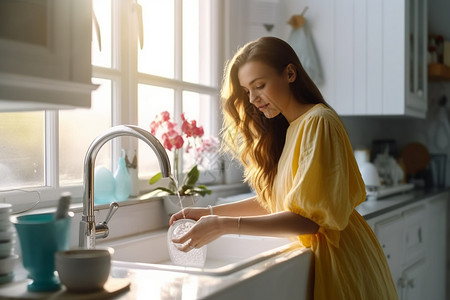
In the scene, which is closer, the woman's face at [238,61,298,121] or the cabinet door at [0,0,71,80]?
the cabinet door at [0,0,71,80]

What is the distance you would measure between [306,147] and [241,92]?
0.42m

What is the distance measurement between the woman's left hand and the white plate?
0.24 m

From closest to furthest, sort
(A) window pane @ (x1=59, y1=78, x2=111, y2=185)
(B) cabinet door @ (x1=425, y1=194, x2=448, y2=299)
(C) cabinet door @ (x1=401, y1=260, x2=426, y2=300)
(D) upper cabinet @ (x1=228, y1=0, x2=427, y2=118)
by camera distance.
→ (A) window pane @ (x1=59, y1=78, x2=111, y2=185), (C) cabinet door @ (x1=401, y1=260, x2=426, y2=300), (D) upper cabinet @ (x1=228, y1=0, x2=427, y2=118), (B) cabinet door @ (x1=425, y1=194, x2=448, y2=299)

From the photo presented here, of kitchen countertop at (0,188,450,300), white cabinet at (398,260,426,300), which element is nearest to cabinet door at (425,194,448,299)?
white cabinet at (398,260,426,300)

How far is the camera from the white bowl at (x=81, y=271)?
3.24 feet

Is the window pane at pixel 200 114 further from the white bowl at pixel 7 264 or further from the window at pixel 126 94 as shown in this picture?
the white bowl at pixel 7 264

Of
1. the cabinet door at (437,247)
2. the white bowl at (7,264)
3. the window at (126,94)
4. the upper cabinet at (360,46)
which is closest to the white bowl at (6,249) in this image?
the white bowl at (7,264)

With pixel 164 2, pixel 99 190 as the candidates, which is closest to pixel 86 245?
pixel 99 190

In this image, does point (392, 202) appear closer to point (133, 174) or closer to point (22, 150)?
point (133, 174)

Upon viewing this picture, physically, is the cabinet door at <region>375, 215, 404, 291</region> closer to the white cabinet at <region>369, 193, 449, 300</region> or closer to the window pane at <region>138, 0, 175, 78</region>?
the white cabinet at <region>369, 193, 449, 300</region>

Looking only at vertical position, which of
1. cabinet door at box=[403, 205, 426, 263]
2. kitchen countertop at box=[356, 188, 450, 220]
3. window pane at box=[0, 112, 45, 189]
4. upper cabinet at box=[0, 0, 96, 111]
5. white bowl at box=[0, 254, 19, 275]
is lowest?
cabinet door at box=[403, 205, 426, 263]

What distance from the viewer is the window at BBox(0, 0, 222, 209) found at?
1.79 metres

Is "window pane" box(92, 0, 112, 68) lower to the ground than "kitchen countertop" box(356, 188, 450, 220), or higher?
higher

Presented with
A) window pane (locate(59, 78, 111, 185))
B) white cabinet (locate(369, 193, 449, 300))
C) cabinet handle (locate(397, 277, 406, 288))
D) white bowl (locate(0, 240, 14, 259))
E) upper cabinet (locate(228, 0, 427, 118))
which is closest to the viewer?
white bowl (locate(0, 240, 14, 259))
